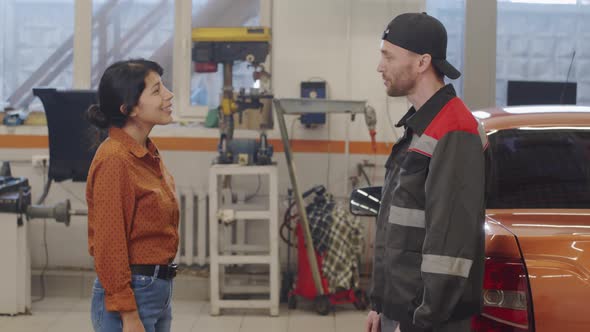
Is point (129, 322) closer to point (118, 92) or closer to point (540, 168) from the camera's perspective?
point (118, 92)

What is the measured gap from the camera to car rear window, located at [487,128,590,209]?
2.33 metres

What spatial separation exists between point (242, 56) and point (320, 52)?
2.17 feet

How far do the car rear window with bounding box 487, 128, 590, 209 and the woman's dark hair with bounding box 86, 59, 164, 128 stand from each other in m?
1.04

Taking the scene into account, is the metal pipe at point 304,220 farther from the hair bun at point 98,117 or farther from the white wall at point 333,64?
the hair bun at point 98,117

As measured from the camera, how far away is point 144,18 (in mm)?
5371

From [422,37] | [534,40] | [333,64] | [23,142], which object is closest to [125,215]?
[422,37]

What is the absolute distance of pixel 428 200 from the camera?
1.71 meters

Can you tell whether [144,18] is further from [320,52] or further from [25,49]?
[320,52]

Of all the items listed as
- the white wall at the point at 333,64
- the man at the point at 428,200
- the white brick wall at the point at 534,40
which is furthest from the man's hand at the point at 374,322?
the white brick wall at the point at 534,40

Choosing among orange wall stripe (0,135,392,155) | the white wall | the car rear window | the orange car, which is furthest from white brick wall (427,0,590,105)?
the car rear window

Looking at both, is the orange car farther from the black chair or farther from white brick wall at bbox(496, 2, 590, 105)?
white brick wall at bbox(496, 2, 590, 105)

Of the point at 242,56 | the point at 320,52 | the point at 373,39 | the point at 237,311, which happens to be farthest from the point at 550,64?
the point at 237,311

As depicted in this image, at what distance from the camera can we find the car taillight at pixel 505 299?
1.84 meters

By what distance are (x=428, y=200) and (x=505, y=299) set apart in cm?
35
